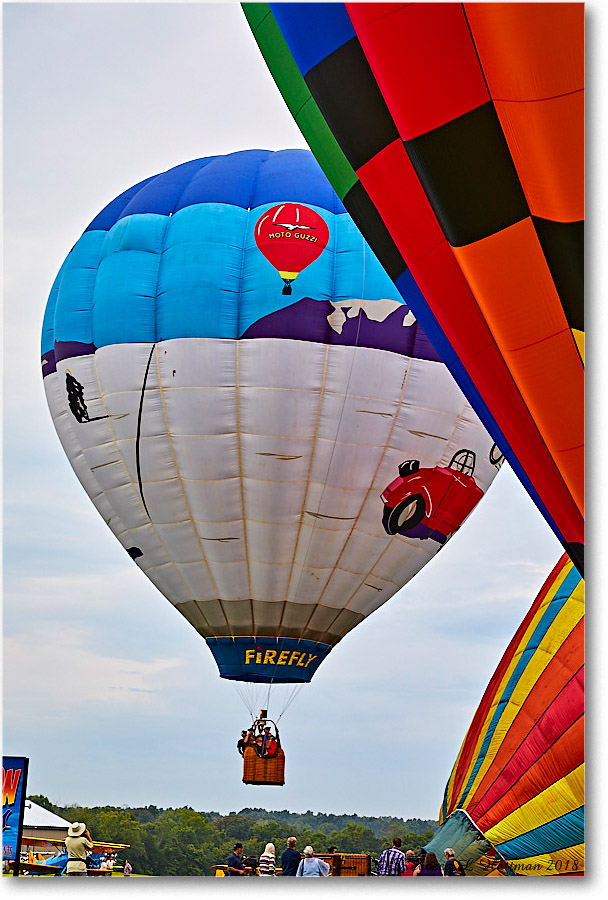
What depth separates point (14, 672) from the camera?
3.63 metres

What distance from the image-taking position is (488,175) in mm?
2684

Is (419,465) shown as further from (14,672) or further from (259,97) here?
(14,672)

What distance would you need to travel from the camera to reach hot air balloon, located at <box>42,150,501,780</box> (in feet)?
19.1

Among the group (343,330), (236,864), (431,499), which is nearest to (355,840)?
(236,864)

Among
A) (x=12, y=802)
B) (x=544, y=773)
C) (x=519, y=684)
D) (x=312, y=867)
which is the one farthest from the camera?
(x=519, y=684)

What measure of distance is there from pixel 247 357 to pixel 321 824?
115 inches

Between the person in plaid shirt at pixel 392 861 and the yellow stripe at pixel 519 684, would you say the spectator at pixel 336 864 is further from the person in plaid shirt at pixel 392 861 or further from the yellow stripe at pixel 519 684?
the yellow stripe at pixel 519 684

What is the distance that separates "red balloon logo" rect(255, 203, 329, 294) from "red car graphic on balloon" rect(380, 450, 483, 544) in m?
1.23

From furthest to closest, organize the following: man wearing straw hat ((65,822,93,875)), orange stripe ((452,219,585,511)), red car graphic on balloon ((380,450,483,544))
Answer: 1. red car graphic on balloon ((380,450,483,544))
2. man wearing straw hat ((65,822,93,875))
3. orange stripe ((452,219,585,511))

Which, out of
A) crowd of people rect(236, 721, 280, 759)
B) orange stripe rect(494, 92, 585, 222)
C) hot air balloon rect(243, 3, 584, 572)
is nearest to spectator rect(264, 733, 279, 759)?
crowd of people rect(236, 721, 280, 759)

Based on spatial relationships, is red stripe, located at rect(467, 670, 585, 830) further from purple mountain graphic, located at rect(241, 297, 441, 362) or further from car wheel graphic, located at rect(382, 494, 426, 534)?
purple mountain graphic, located at rect(241, 297, 441, 362)

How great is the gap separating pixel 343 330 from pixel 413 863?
9.04ft

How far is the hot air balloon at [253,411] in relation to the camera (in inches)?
229

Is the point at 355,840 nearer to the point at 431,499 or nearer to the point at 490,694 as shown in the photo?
the point at 490,694
